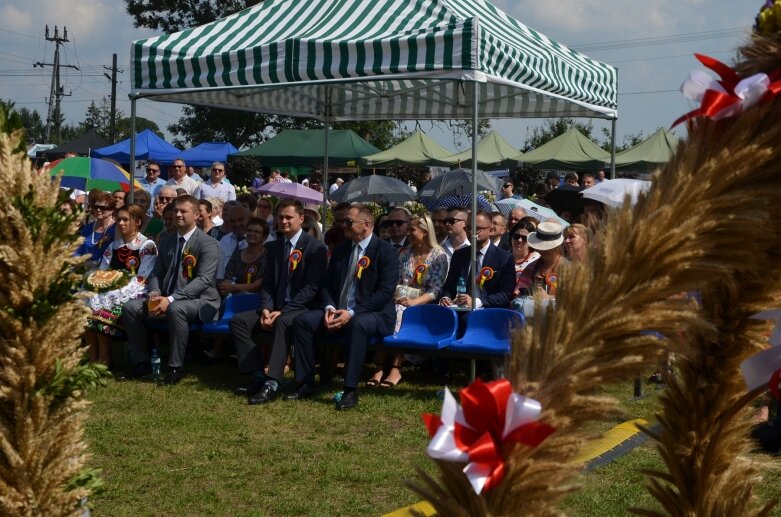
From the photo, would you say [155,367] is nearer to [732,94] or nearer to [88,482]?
[88,482]

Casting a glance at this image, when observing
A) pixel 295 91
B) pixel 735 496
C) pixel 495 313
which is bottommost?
pixel 495 313

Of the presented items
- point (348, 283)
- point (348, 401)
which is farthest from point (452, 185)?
point (348, 401)

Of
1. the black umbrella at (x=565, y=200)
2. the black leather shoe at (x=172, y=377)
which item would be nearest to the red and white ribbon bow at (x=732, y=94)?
the black leather shoe at (x=172, y=377)

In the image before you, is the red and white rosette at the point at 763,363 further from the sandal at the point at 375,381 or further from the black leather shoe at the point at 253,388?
the sandal at the point at 375,381

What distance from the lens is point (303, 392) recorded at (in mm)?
8188

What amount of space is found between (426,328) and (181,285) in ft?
8.85

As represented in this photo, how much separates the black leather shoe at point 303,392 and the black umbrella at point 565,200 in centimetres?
593

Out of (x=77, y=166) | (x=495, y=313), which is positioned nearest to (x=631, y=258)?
(x=495, y=313)

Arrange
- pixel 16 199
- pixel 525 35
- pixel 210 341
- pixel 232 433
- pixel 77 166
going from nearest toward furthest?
1. pixel 16 199
2. pixel 232 433
3. pixel 525 35
4. pixel 210 341
5. pixel 77 166

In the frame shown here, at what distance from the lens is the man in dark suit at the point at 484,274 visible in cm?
834

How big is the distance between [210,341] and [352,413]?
3452 millimetres

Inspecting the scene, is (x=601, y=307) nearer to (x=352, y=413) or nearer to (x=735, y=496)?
(x=735, y=496)

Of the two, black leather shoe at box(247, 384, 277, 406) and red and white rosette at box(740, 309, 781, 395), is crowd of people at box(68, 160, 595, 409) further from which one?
red and white rosette at box(740, 309, 781, 395)

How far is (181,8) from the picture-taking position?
36719 millimetres
